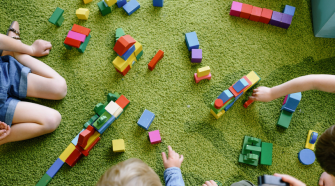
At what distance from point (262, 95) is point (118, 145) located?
2.18 feet

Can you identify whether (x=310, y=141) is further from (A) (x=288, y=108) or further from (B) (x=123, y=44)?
(B) (x=123, y=44)

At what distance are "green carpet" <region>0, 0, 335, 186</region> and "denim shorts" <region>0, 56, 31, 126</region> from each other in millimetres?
126

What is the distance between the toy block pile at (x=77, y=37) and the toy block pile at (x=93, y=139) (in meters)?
0.30

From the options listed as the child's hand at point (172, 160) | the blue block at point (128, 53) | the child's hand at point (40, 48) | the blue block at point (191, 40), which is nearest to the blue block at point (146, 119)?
the child's hand at point (172, 160)

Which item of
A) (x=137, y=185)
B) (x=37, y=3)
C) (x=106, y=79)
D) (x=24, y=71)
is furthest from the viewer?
(x=37, y=3)

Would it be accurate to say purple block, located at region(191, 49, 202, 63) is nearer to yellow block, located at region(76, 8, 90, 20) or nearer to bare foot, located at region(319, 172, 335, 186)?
yellow block, located at region(76, 8, 90, 20)

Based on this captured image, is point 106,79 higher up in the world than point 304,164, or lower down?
higher up

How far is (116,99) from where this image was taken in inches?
42.4

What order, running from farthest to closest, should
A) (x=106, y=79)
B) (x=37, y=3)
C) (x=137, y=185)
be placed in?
(x=37, y=3)
(x=106, y=79)
(x=137, y=185)

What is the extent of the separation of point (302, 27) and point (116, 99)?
975 mm

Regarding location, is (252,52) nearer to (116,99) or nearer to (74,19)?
(116,99)

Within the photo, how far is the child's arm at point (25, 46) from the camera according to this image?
1.02 meters

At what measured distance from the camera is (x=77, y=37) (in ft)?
3.72

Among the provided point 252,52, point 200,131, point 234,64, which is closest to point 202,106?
point 200,131
